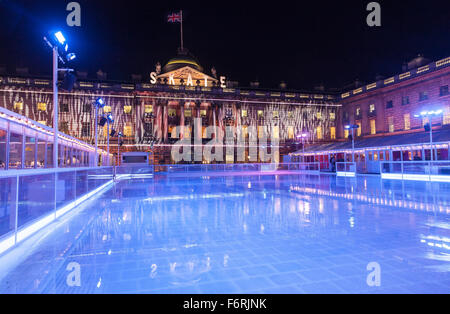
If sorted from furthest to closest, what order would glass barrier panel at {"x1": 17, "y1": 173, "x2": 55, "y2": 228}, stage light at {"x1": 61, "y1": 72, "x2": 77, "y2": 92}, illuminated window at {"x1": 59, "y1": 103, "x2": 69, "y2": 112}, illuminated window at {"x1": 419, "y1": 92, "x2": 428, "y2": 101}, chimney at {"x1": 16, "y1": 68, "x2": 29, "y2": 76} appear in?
chimney at {"x1": 16, "y1": 68, "x2": 29, "y2": 76} < illuminated window at {"x1": 59, "y1": 103, "x2": 69, "y2": 112} < illuminated window at {"x1": 419, "y1": 92, "x2": 428, "y2": 101} < stage light at {"x1": 61, "y1": 72, "x2": 77, "y2": 92} < glass barrier panel at {"x1": 17, "y1": 173, "x2": 55, "y2": 228}

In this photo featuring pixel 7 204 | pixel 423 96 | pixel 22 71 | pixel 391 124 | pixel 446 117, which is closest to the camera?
pixel 7 204

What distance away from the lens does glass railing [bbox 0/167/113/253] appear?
429 cm

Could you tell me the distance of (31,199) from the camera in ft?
17.5

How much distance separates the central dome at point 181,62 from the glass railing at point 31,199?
45.3 meters

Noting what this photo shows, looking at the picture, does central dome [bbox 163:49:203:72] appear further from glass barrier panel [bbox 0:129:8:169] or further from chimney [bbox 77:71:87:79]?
glass barrier panel [bbox 0:129:8:169]

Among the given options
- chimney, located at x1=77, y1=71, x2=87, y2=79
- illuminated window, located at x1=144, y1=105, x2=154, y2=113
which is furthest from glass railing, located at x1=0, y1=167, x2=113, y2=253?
chimney, located at x1=77, y1=71, x2=87, y2=79

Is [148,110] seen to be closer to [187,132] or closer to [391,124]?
[187,132]

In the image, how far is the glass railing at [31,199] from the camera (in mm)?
4285

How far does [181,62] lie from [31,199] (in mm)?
50093

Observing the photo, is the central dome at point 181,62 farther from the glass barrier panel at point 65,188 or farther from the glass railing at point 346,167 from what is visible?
the glass barrier panel at point 65,188

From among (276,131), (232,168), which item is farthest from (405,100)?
(232,168)

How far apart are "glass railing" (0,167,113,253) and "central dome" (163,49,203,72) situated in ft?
148

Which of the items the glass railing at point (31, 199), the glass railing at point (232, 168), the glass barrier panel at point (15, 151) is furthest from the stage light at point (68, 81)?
the glass railing at point (232, 168)

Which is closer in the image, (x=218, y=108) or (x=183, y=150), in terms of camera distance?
(x=183, y=150)
